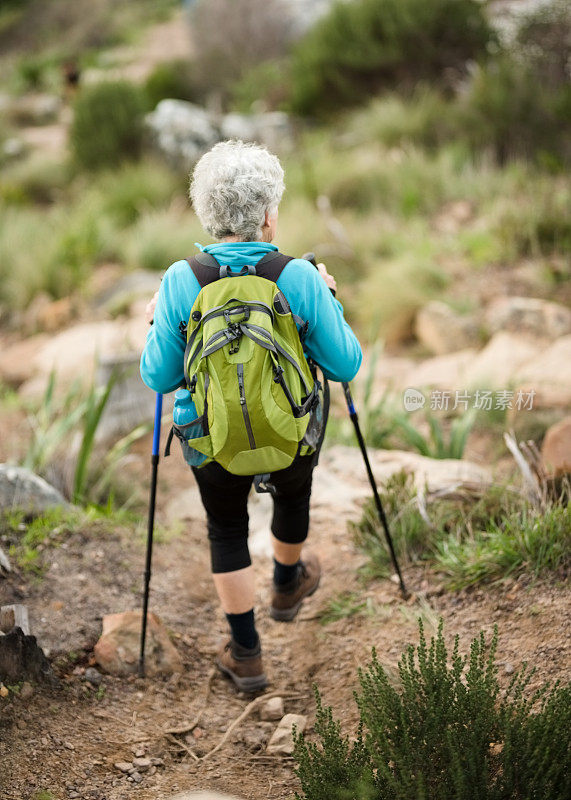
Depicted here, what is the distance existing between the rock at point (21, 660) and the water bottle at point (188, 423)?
816mm

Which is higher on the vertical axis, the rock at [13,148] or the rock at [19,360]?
the rock at [13,148]

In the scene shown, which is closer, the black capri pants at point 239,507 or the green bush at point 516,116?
the black capri pants at point 239,507

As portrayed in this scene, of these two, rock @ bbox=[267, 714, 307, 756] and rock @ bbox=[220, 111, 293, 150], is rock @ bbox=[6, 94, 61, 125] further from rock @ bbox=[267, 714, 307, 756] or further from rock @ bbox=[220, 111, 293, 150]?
rock @ bbox=[267, 714, 307, 756]

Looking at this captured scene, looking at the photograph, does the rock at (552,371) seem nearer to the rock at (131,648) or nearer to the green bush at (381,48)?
the rock at (131,648)

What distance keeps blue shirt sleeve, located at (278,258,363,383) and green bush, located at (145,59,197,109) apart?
42.7 ft

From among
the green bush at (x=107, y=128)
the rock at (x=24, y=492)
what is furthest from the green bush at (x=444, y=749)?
the green bush at (x=107, y=128)

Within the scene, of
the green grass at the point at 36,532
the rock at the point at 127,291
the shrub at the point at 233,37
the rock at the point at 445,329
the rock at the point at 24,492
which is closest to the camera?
the green grass at the point at 36,532

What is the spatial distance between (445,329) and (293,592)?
11.5 ft

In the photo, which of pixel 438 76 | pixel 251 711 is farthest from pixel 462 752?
pixel 438 76

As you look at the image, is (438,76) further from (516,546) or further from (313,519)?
(516,546)

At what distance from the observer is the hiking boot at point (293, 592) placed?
3.04 metres

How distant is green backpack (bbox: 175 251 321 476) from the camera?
2.06 m

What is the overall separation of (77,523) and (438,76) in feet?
33.6

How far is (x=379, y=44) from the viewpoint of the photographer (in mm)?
11438
